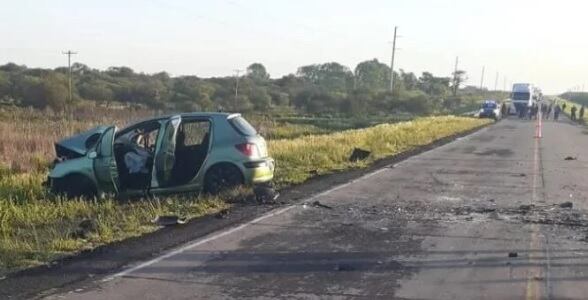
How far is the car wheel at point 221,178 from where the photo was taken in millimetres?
12109

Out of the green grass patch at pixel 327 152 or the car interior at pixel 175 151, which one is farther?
the green grass patch at pixel 327 152

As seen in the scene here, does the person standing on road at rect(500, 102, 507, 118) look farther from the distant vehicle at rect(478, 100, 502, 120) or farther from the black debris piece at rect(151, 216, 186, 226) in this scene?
the black debris piece at rect(151, 216, 186, 226)

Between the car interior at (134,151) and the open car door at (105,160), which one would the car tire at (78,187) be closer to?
the open car door at (105,160)

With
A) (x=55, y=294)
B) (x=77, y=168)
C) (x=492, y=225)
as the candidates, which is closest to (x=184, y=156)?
(x=77, y=168)

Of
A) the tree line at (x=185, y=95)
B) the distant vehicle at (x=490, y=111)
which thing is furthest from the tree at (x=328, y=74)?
the distant vehicle at (x=490, y=111)

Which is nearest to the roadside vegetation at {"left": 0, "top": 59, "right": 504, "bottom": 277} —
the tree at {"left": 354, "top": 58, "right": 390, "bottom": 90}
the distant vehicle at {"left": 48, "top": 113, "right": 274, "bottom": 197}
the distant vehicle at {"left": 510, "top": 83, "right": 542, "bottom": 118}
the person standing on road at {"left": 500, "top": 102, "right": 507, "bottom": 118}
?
the distant vehicle at {"left": 48, "top": 113, "right": 274, "bottom": 197}

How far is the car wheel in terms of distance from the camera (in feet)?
39.7

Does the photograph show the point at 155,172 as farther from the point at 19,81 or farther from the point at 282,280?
the point at 19,81

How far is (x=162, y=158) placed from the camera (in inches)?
455

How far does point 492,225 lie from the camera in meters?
10.7

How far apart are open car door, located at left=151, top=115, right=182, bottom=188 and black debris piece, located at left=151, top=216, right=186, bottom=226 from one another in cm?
158

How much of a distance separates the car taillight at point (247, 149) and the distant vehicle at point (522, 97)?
63.2 metres

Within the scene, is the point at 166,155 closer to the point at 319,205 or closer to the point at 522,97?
the point at 319,205

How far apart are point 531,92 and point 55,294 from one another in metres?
71.0
